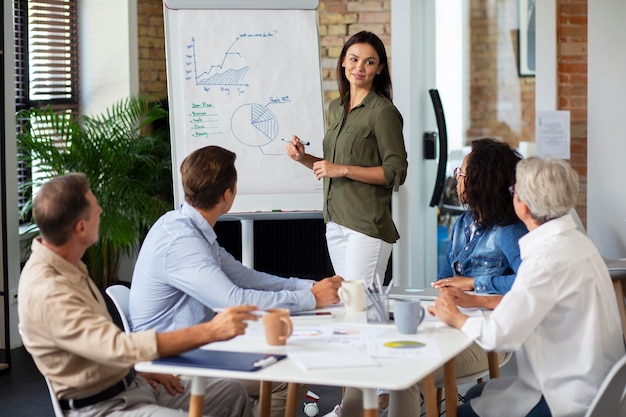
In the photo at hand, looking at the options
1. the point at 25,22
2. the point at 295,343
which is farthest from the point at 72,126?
the point at 295,343

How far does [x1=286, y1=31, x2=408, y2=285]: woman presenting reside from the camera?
12.1 ft

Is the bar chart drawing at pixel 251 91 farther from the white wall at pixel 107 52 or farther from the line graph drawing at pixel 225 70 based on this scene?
the white wall at pixel 107 52

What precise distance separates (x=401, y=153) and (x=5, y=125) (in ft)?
7.59

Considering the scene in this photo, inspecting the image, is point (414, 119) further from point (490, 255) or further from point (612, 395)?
point (612, 395)

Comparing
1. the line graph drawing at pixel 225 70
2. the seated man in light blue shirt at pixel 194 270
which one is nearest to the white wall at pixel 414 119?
the line graph drawing at pixel 225 70

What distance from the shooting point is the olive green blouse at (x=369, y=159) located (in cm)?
369

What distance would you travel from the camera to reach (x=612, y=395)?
7.32 feet

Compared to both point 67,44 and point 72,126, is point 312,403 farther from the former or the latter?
point 67,44

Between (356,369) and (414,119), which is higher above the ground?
(414,119)

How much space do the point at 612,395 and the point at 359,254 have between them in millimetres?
1591

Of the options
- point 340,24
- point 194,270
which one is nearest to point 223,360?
point 194,270

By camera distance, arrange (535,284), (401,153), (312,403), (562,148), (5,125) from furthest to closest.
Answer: (562,148)
(5,125)
(312,403)
(401,153)
(535,284)

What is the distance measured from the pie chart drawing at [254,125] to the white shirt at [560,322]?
7.42ft

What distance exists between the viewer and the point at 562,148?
549 centimetres
